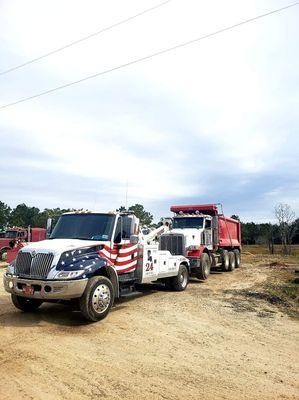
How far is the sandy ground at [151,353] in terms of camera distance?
5074 mm

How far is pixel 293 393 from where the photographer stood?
5137 millimetres

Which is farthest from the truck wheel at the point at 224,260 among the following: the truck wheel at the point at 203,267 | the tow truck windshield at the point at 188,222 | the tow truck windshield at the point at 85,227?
the tow truck windshield at the point at 85,227

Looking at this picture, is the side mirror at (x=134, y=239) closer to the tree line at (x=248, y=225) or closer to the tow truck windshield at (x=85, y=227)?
the tow truck windshield at (x=85, y=227)

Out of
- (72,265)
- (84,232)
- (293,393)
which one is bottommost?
(293,393)

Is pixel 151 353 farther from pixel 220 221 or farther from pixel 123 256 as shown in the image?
pixel 220 221

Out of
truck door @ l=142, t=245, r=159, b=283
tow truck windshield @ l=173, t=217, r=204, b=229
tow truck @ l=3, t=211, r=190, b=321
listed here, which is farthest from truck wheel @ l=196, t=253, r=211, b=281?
tow truck @ l=3, t=211, r=190, b=321

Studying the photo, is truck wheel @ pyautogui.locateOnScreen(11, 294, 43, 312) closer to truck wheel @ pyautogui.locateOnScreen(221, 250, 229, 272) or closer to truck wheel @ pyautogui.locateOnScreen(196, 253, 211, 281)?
truck wheel @ pyautogui.locateOnScreen(196, 253, 211, 281)

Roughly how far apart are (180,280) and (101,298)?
5436 mm

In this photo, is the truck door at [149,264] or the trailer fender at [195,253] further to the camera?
the trailer fender at [195,253]

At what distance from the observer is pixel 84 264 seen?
841 centimetres

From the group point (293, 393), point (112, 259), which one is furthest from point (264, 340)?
point (112, 259)

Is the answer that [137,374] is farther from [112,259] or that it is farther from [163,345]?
[112,259]

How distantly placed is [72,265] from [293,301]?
7.10m

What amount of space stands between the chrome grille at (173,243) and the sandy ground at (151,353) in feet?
17.8
